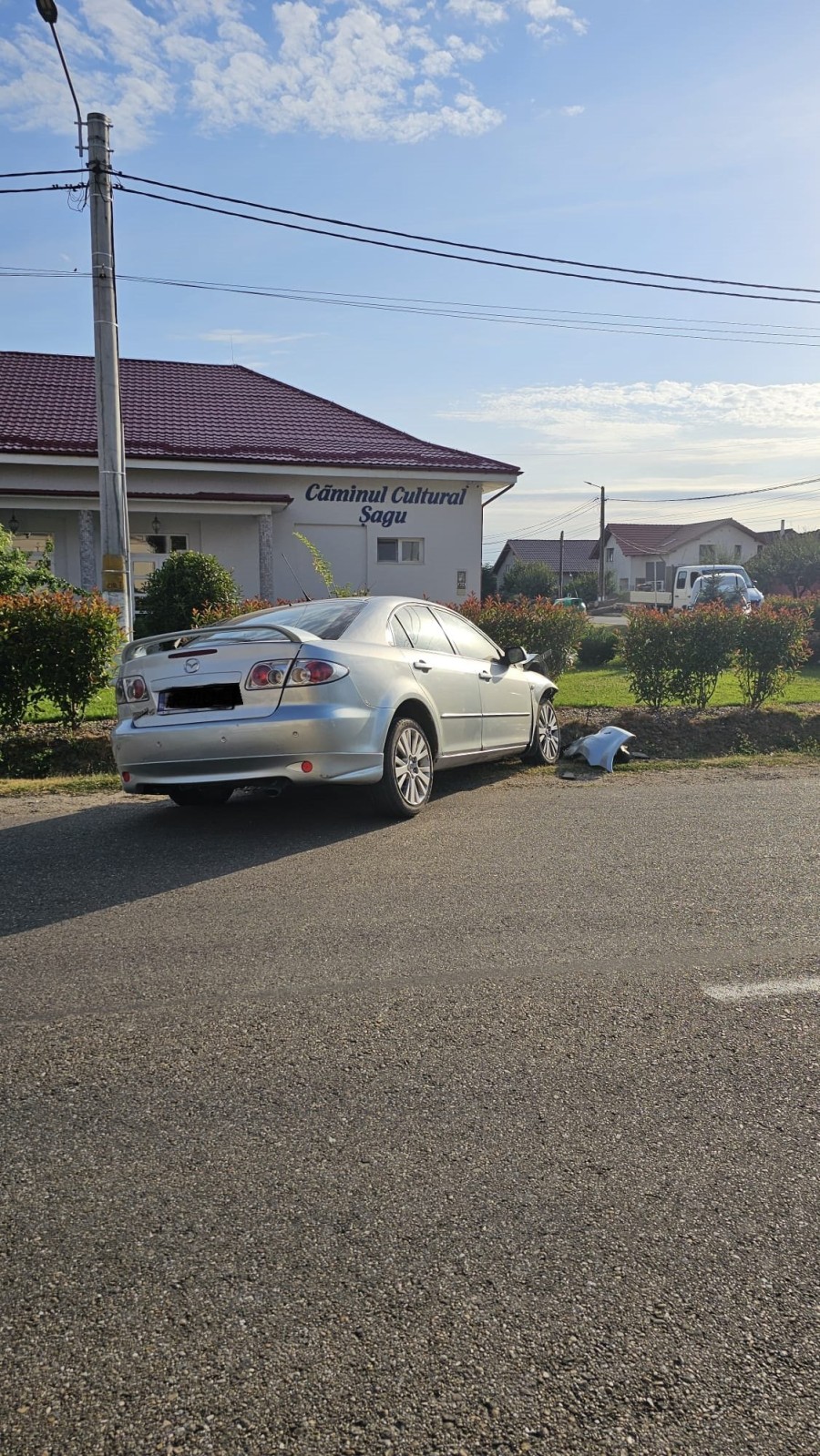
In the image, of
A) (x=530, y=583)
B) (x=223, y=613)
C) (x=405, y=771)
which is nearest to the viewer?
(x=405, y=771)

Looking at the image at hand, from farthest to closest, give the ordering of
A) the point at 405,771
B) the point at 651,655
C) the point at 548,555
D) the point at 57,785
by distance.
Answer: the point at 548,555
the point at 651,655
the point at 57,785
the point at 405,771

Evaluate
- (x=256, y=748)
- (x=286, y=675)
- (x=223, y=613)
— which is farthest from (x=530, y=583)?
(x=256, y=748)

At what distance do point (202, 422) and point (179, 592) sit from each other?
10.2m

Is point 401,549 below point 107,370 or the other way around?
below

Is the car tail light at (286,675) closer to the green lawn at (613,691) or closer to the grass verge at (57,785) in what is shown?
the grass verge at (57,785)

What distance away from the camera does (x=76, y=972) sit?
4.27 m

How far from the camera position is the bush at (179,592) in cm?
1644

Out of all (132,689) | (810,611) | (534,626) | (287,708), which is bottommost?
(287,708)

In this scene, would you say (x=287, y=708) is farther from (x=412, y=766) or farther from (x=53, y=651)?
(x=53, y=651)

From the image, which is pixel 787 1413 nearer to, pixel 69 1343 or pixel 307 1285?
pixel 307 1285

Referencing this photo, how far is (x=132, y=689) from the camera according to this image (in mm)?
6980

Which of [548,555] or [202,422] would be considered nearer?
[202,422]

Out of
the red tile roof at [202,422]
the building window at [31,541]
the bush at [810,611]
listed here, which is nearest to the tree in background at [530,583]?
the red tile roof at [202,422]

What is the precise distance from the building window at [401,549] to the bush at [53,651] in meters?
15.8
